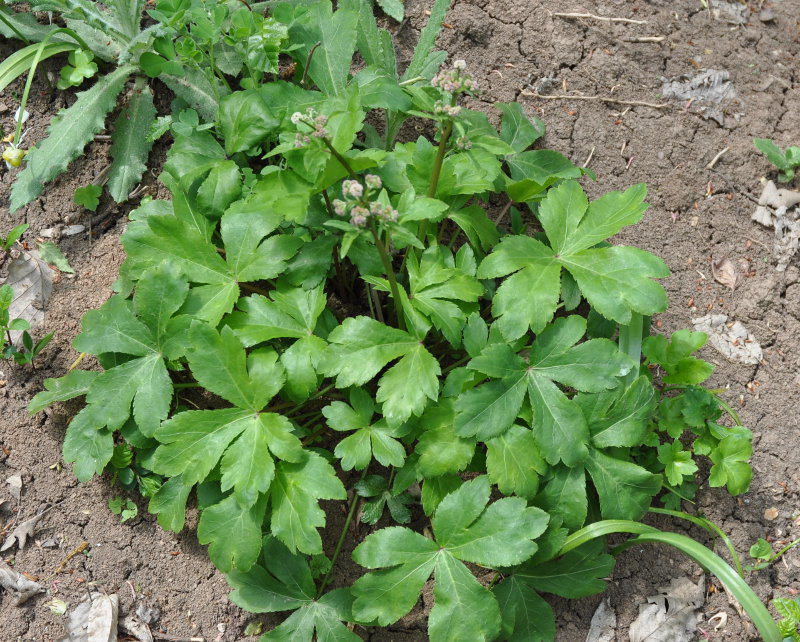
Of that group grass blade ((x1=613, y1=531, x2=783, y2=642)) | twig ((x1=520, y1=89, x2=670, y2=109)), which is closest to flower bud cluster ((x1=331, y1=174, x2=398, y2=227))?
grass blade ((x1=613, y1=531, x2=783, y2=642))

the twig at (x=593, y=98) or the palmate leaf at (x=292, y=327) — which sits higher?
the twig at (x=593, y=98)

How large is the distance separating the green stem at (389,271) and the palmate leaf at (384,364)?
0.37 ft

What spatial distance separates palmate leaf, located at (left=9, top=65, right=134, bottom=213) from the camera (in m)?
3.05

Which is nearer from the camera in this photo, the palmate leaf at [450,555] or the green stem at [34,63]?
the palmate leaf at [450,555]

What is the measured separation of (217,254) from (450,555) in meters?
1.34

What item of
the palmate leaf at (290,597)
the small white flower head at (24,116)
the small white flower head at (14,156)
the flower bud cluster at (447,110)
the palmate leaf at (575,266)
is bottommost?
the palmate leaf at (290,597)

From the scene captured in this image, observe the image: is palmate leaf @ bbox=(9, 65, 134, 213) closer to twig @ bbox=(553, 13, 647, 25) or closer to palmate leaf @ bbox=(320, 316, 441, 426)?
palmate leaf @ bbox=(320, 316, 441, 426)

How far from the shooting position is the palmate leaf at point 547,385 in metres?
2.52

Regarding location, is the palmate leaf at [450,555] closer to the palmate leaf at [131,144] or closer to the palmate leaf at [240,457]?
the palmate leaf at [240,457]

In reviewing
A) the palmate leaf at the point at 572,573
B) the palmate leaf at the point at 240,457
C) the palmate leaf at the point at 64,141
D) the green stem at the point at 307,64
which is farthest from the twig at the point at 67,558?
the green stem at the point at 307,64

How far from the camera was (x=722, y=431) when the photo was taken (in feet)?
9.39

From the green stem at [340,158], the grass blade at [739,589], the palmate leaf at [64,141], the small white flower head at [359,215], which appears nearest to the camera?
the small white flower head at [359,215]

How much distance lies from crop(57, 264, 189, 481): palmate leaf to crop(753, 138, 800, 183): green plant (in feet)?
8.57

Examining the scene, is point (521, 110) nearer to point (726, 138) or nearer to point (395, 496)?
point (726, 138)
